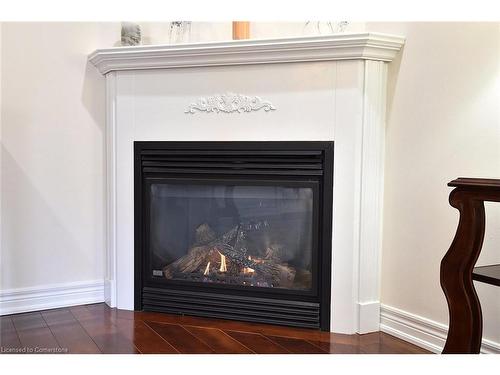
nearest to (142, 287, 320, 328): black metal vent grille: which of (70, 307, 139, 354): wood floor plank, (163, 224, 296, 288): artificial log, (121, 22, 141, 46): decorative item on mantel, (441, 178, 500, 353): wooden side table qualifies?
(163, 224, 296, 288): artificial log

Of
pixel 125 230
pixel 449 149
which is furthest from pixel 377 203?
pixel 125 230

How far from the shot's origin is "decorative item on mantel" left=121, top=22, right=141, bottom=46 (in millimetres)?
2873

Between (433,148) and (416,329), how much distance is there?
834 millimetres

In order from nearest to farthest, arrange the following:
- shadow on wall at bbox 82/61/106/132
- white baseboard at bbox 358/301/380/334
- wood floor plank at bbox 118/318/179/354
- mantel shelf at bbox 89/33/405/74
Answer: wood floor plank at bbox 118/318/179/354 → mantel shelf at bbox 89/33/405/74 → white baseboard at bbox 358/301/380/334 → shadow on wall at bbox 82/61/106/132

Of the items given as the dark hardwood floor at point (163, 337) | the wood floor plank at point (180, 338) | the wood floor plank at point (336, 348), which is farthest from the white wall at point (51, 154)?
the wood floor plank at point (336, 348)

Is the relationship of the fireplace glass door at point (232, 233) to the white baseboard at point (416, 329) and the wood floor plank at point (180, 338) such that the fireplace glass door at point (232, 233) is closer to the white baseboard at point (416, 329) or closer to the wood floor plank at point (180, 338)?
the wood floor plank at point (180, 338)

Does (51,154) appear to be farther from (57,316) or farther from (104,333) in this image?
(104,333)

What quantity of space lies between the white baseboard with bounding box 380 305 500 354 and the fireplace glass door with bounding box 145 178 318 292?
399 mm

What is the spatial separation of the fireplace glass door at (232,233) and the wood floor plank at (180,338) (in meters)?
0.30

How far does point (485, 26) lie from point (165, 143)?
161cm

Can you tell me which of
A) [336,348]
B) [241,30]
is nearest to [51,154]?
[241,30]

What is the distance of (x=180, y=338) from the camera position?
97.6 inches

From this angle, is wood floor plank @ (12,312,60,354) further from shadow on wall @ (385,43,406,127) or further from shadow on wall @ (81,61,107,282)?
shadow on wall @ (385,43,406,127)

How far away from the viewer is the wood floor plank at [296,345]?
7.61 ft
